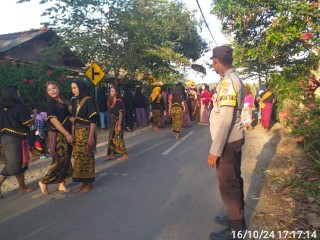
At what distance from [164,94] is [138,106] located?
4.74 feet

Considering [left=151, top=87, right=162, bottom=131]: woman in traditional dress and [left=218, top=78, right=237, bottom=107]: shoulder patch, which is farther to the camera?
[left=151, top=87, right=162, bottom=131]: woman in traditional dress

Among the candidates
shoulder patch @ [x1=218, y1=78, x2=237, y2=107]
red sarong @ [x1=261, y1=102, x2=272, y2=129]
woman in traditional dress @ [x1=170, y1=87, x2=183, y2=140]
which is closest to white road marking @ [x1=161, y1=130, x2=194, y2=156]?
woman in traditional dress @ [x1=170, y1=87, x2=183, y2=140]

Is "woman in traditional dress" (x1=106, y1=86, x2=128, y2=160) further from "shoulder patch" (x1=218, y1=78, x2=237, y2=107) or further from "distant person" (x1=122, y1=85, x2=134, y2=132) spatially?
"distant person" (x1=122, y1=85, x2=134, y2=132)

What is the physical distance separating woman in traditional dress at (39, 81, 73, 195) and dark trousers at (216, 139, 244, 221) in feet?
8.76

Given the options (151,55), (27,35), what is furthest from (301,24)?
(27,35)

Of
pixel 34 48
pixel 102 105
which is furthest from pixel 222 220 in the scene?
pixel 34 48

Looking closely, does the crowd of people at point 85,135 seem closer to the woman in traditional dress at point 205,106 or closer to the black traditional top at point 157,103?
the black traditional top at point 157,103

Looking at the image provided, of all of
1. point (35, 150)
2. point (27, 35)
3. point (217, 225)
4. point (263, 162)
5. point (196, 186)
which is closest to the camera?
point (217, 225)

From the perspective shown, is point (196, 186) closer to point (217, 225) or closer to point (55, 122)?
point (217, 225)

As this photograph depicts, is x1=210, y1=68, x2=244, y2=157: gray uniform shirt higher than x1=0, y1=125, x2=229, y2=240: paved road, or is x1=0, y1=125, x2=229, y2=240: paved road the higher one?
x1=210, y1=68, x2=244, y2=157: gray uniform shirt

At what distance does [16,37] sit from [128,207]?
17.5 meters

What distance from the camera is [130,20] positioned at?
14148 mm
